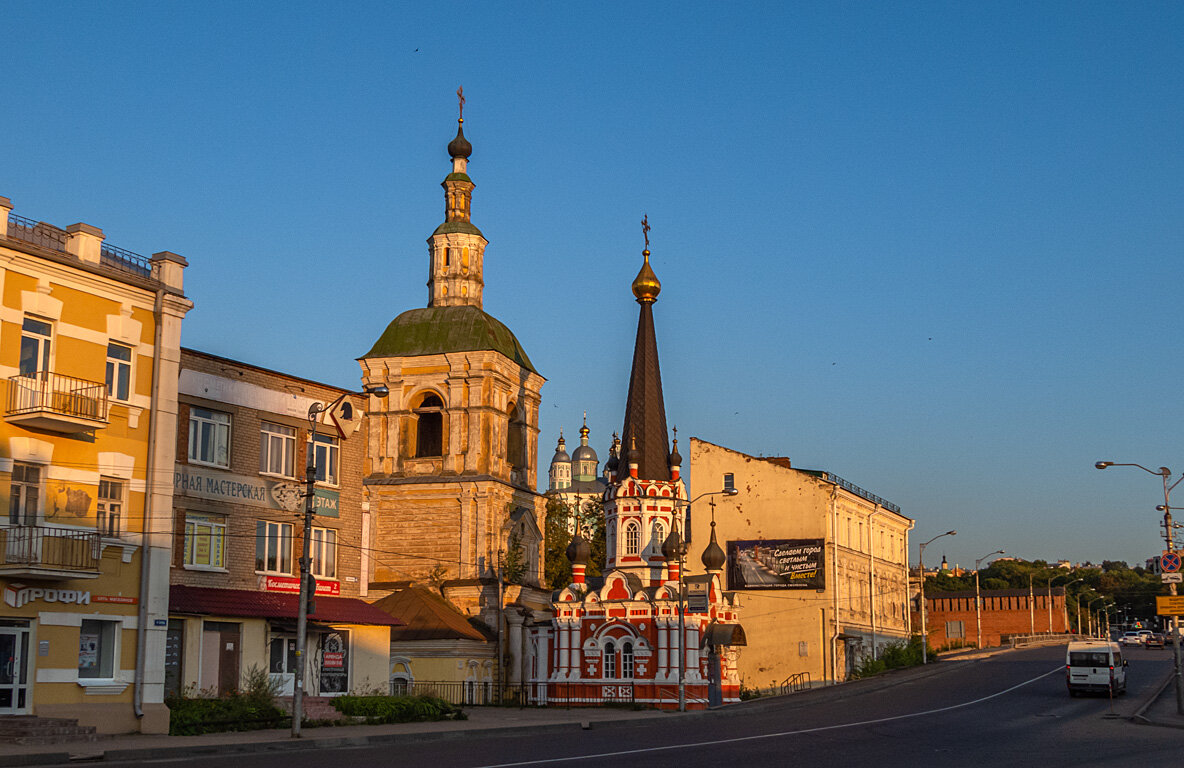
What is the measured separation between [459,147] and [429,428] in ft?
52.7

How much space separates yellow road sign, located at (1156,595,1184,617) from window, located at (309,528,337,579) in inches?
996


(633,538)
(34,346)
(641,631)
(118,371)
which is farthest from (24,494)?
(633,538)

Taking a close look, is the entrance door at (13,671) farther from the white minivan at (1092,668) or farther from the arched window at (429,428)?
the white minivan at (1092,668)

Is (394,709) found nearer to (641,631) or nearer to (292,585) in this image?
(292,585)

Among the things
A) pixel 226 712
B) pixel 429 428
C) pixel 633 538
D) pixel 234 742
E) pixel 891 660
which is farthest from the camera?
pixel 891 660

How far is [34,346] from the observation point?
29.6 metres

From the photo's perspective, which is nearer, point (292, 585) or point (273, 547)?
point (273, 547)

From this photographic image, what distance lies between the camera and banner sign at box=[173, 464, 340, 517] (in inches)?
1443

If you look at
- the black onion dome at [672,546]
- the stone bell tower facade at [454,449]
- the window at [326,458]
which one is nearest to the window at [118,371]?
the window at [326,458]

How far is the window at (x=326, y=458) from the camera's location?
41.0 meters

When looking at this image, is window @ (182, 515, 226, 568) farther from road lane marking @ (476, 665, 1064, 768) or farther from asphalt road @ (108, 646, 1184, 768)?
road lane marking @ (476, 665, 1064, 768)

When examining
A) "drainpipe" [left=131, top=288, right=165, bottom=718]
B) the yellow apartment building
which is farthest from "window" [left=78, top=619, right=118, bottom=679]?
"drainpipe" [left=131, top=288, right=165, bottom=718]

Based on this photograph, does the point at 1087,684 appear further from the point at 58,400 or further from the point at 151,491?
the point at 58,400

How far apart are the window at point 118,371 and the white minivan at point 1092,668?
3579 cm
